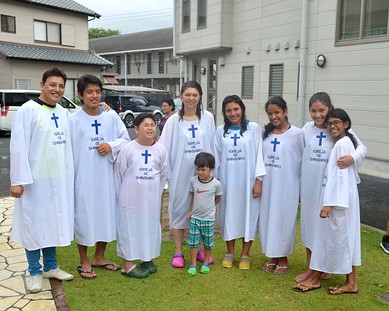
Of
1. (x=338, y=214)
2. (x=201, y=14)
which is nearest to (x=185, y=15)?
(x=201, y=14)

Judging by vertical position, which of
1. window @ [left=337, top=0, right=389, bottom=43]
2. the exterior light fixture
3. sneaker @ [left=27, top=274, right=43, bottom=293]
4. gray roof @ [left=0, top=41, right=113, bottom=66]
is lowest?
sneaker @ [left=27, top=274, right=43, bottom=293]

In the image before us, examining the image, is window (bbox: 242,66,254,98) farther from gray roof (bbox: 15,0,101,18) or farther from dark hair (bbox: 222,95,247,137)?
gray roof (bbox: 15,0,101,18)

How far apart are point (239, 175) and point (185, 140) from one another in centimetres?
68

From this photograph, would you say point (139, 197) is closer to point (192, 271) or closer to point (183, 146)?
point (183, 146)

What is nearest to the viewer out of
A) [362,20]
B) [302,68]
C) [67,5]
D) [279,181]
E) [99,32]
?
[279,181]

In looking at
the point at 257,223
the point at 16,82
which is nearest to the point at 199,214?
the point at 257,223

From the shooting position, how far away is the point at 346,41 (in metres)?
9.85

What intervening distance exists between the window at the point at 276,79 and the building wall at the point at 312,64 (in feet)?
0.51

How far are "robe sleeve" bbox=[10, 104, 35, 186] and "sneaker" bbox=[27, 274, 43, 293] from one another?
38.7 inches

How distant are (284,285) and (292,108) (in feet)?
27.2

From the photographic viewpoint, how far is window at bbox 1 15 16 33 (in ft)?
70.1

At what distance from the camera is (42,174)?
3791mm

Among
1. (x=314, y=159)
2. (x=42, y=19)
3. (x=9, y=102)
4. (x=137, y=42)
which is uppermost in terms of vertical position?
(x=137, y=42)

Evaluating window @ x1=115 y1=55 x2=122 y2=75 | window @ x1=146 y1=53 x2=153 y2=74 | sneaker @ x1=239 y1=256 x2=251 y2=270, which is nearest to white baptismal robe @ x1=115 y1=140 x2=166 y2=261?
sneaker @ x1=239 y1=256 x2=251 y2=270
